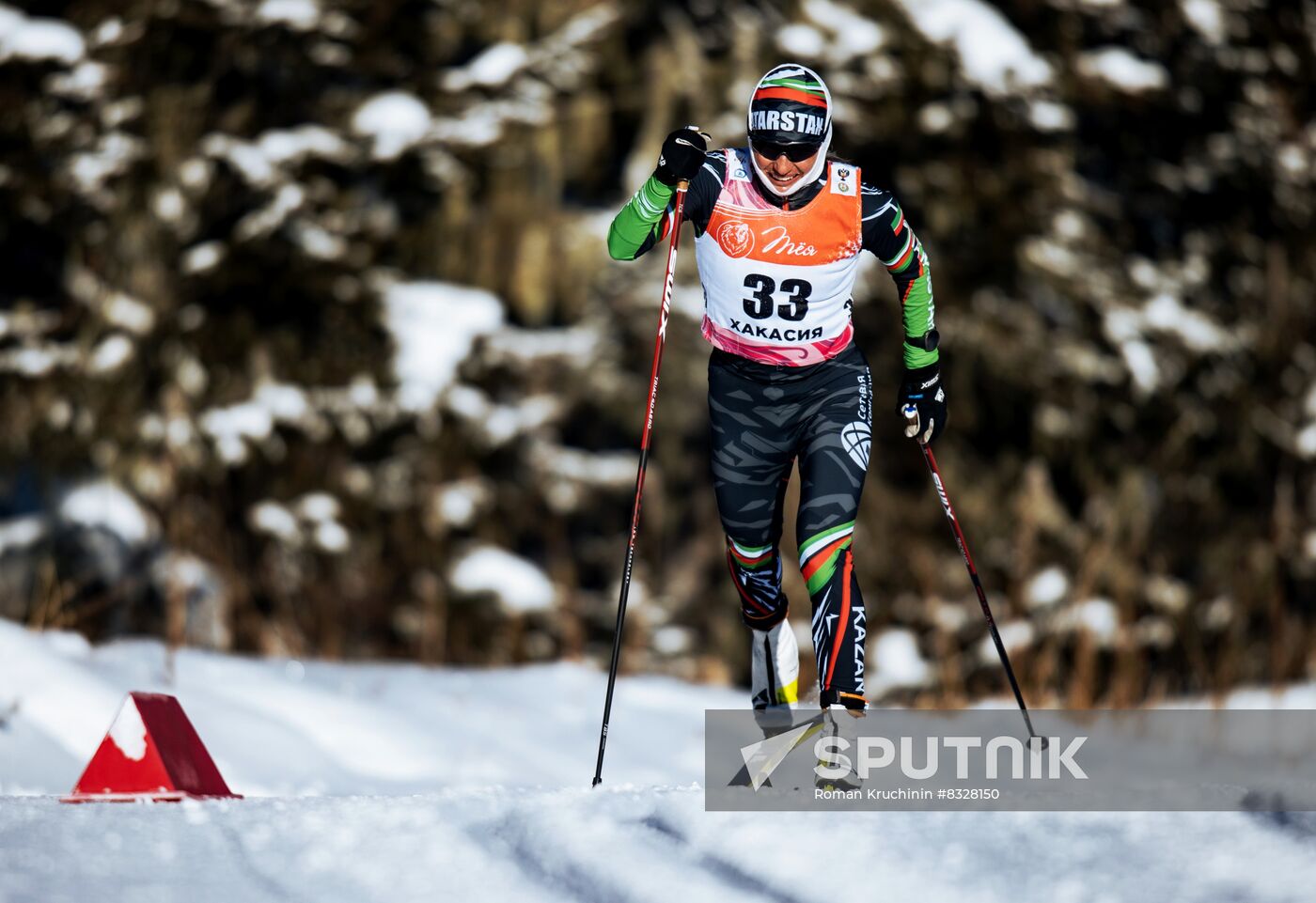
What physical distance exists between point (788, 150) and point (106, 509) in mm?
7160

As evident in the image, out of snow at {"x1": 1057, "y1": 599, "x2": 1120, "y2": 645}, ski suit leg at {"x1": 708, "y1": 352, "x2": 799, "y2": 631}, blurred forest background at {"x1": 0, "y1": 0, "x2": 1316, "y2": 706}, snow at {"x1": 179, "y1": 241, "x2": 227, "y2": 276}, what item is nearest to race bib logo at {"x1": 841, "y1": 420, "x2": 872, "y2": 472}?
ski suit leg at {"x1": 708, "y1": 352, "x2": 799, "y2": 631}

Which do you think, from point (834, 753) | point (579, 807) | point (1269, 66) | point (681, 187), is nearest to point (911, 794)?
point (834, 753)

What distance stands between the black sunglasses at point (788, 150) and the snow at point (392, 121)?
6356mm

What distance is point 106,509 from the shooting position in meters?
9.62

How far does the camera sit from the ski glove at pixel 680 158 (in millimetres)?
4027

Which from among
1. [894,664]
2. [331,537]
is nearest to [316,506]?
[331,537]

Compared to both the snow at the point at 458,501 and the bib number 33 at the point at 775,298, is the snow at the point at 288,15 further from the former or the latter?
the bib number 33 at the point at 775,298

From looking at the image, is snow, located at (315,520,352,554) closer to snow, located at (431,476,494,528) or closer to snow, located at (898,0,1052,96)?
snow, located at (431,476,494,528)

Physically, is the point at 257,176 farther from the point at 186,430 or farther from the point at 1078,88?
the point at 1078,88

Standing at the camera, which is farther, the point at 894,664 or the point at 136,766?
the point at 894,664

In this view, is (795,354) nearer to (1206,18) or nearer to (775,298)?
(775,298)

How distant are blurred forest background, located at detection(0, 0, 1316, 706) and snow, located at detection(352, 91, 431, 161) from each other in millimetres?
21

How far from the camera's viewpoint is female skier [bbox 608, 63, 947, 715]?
4020 millimetres

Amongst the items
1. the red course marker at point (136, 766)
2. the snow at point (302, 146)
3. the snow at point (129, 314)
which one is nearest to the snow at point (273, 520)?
the snow at point (129, 314)
